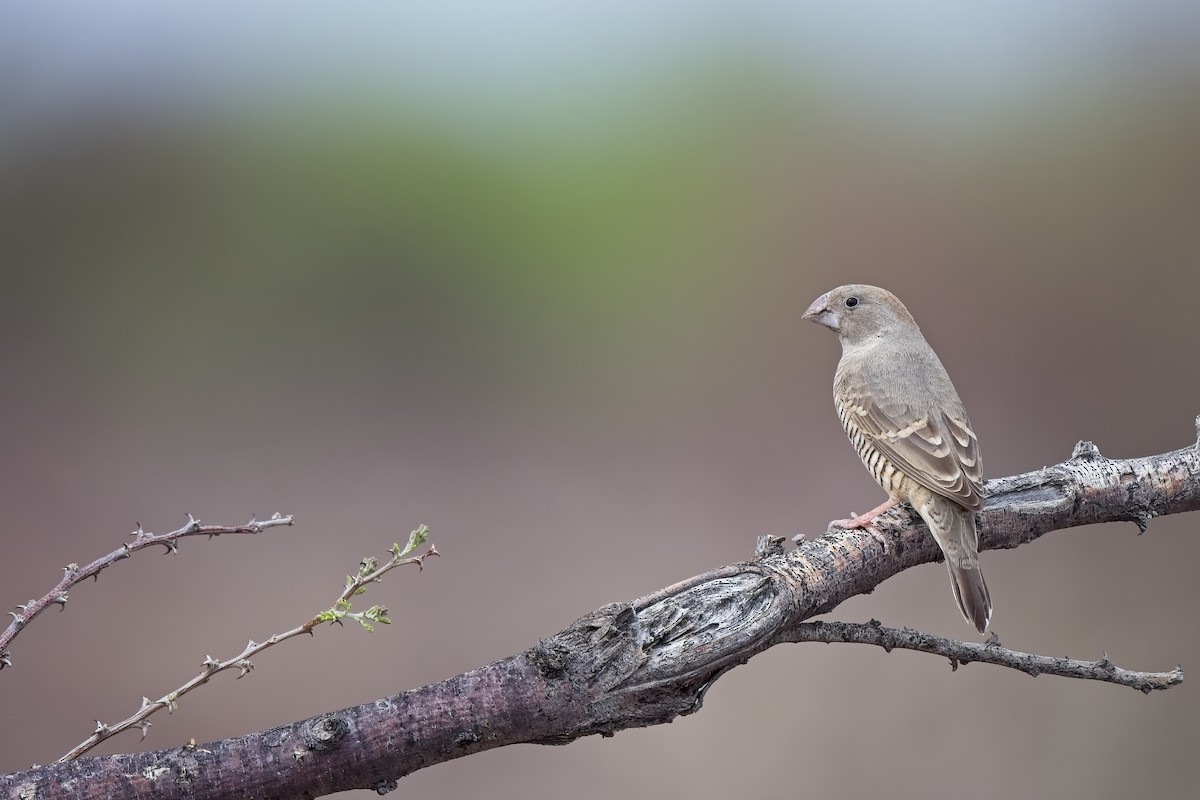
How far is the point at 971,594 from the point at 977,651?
0.53 m

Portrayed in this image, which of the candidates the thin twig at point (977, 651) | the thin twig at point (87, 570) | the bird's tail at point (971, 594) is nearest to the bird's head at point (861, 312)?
the bird's tail at point (971, 594)

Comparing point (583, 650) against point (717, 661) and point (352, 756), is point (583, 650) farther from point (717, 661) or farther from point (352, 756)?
point (352, 756)

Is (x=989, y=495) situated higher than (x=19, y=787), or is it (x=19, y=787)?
(x=989, y=495)

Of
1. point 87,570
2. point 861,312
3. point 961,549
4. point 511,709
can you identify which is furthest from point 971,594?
point 87,570

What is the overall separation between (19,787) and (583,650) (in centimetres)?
88

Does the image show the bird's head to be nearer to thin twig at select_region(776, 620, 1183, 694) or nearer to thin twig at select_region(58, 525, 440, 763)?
thin twig at select_region(776, 620, 1183, 694)

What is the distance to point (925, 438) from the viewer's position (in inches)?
103

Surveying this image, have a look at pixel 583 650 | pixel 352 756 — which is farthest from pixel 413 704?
pixel 583 650

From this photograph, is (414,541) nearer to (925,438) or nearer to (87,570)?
(87,570)

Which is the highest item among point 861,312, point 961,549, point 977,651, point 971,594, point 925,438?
point 861,312

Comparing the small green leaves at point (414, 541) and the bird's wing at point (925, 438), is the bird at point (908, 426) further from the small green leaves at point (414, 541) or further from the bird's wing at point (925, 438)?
the small green leaves at point (414, 541)

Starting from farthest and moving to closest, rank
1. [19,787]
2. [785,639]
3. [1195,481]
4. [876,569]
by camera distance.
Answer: [1195,481] → [876,569] → [785,639] → [19,787]

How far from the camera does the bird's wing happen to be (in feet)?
7.84

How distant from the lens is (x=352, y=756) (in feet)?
5.19
